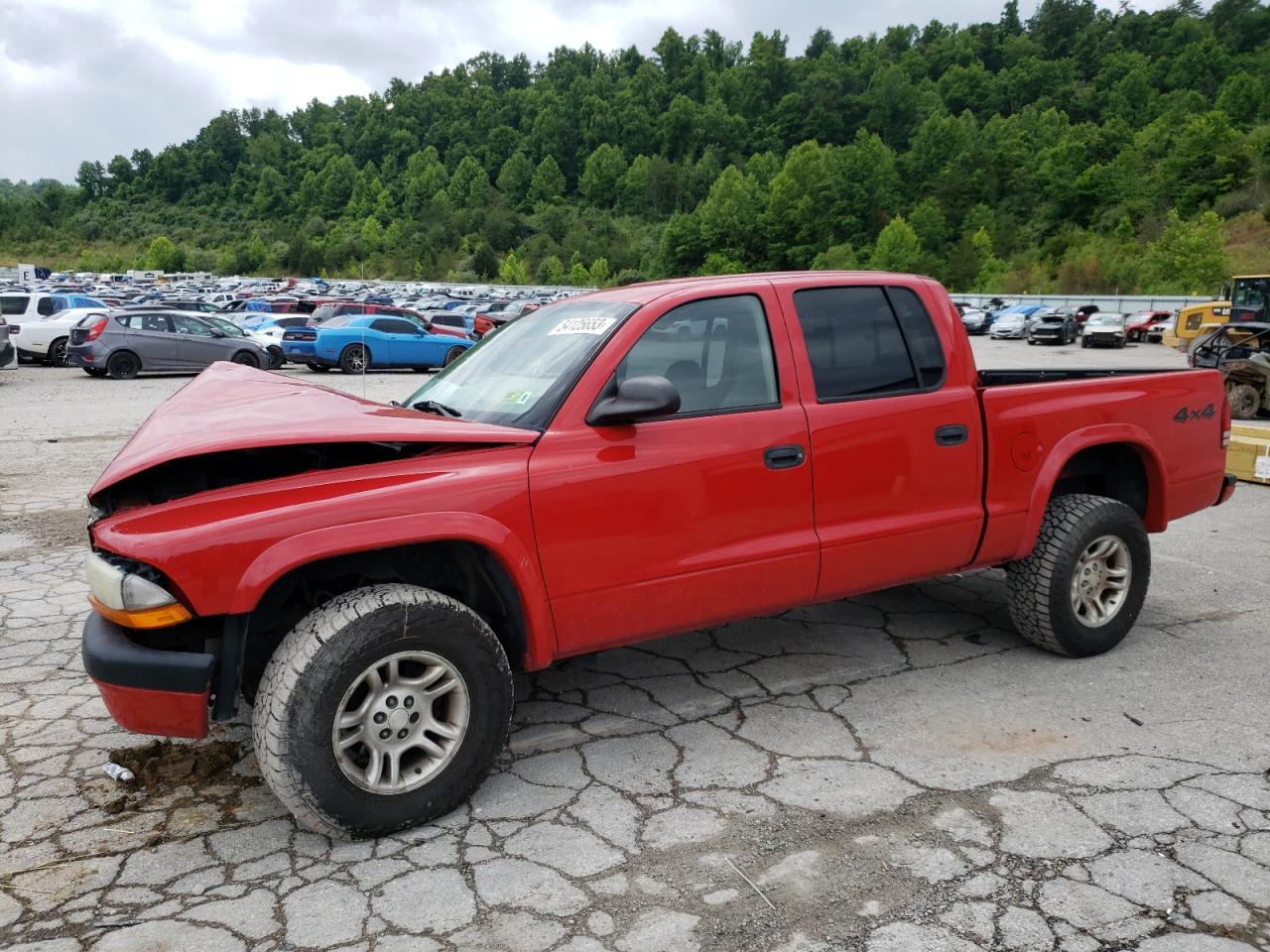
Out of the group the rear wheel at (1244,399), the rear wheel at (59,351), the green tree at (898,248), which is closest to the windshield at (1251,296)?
the rear wheel at (1244,399)

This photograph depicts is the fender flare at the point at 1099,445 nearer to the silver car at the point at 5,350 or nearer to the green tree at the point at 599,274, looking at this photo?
the silver car at the point at 5,350

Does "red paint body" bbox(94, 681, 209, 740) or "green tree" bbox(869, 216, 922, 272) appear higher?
"green tree" bbox(869, 216, 922, 272)

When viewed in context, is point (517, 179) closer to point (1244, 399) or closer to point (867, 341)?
point (1244, 399)

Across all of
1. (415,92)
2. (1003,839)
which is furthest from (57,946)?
(415,92)

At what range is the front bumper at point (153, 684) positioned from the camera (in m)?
2.85

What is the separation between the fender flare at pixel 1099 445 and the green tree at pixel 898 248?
99.7 meters

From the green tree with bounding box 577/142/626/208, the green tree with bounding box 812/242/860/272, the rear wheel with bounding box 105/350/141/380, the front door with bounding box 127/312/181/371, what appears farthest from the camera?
the green tree with bounding box 577/142/626/208

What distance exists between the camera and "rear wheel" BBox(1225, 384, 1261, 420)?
46.6 ft

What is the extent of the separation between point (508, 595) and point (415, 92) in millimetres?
195356

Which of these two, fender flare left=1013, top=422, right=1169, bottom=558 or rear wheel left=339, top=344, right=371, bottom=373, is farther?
rear wheel left=339, top=344, right=371, bottom=373

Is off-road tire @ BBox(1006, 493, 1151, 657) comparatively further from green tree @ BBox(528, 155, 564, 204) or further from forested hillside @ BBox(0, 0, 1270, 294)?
green tree @ BBox(528, 155, 564, 204)

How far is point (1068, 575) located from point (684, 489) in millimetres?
2086

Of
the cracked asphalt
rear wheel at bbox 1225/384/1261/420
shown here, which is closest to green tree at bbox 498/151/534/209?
rear wheel at bbox 1225/384/1261/420

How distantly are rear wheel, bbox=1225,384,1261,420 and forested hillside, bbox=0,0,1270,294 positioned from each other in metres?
59.9
